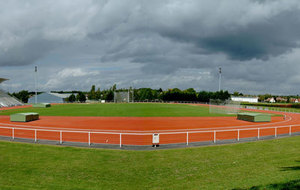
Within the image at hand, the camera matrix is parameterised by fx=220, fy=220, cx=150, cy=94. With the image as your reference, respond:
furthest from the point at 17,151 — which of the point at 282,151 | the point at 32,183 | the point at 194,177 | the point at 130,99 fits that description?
the point at 130,99

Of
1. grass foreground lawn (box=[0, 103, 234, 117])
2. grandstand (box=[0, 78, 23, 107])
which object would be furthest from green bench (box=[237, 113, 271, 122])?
grandstand (box=[0, 78, 23, 107])

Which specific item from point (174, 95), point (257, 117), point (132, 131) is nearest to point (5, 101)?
point (174, 95)

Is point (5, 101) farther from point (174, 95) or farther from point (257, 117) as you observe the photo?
point (257, 117)

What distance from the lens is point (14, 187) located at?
8250mm

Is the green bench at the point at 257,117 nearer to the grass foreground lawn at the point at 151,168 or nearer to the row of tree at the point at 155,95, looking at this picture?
the grass foreground lawn at the point at 151,168

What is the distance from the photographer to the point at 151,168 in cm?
1092

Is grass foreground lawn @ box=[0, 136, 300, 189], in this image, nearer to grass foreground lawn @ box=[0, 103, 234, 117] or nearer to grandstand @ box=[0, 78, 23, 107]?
grass foreground lawn @ box=[0, 103, 234, 117]

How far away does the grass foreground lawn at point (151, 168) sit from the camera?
8531mm

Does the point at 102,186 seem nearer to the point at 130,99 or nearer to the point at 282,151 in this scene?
the point at 282,151

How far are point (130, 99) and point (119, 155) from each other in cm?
10329

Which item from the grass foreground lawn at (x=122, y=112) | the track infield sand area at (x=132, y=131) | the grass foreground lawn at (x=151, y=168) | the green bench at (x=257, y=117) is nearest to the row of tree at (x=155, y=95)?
the grass foreground lawn at (x=122, y=112)

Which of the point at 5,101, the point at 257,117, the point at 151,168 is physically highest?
the point at 5,101

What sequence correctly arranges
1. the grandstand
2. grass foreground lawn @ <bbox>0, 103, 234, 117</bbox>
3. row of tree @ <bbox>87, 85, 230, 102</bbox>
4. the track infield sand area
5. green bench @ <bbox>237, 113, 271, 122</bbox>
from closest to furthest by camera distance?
the track infield sand area < green bench @ <bbox>237, 113, 271, 122</bbox> < grass foreground lawn @ <bbox>0, 103, 234, 117</bbox> < the grandstand < row of tree @ <bbox>87, 85, 230, 102</bbox>

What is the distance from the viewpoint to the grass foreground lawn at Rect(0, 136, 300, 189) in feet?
28.0
